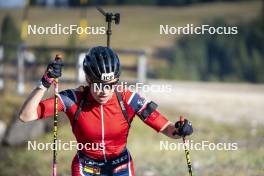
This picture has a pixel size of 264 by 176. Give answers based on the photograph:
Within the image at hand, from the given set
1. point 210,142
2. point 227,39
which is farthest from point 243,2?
point 210,142

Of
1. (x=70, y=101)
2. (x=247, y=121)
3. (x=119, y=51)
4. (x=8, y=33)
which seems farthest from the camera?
(x=8, y=33)

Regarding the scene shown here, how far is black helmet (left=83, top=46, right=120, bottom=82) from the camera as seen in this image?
594 cm

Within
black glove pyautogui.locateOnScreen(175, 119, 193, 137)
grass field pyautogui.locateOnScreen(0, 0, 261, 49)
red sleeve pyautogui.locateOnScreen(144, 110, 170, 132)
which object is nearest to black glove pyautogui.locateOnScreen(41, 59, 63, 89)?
red sleeve pyautogui.locateOnScreen(144, 110, 170, 132)

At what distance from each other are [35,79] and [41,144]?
244 inches

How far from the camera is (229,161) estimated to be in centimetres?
1174

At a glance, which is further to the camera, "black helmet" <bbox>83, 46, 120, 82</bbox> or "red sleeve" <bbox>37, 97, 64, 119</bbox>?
"red sleeve" <bbox>37, 97, 64, 119</bbox>

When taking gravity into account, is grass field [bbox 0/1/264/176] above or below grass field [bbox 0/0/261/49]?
below

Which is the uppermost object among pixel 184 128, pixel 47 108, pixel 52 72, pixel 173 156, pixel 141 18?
pixel 141 18

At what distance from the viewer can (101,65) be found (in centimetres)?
596

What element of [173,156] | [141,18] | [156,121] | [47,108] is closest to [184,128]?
[156,121]

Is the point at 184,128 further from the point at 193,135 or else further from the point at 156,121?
the point at 193,135

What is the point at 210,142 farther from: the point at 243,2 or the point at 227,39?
the point at 243,2

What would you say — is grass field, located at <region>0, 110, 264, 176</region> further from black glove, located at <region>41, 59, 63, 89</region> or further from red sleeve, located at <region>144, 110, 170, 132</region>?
black glove, located at <region>41, 59, 63, 89</region>

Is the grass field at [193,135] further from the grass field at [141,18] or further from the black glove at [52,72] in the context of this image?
the black glove at [52,72]
